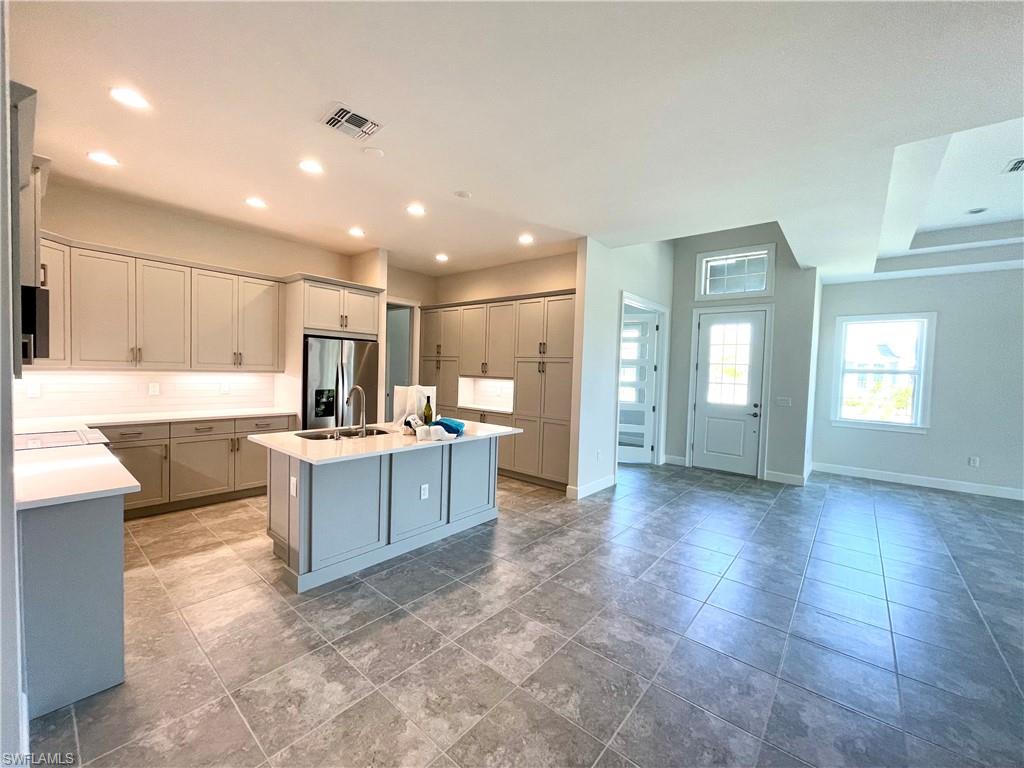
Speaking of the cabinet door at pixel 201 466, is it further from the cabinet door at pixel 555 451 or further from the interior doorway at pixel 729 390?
the interior doorway at pixel 729 390

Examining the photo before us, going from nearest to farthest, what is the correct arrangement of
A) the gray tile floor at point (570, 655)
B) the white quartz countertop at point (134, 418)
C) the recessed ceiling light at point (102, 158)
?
the gray tile floor at point (570, 655)
the recessed ceiling light at point (102, 158)
the white quartz countertop at point (134, 418)

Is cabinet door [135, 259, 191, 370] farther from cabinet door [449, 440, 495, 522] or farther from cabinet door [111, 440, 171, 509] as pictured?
cabinet door [449, 440, 495, 522]

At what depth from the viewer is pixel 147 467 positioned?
3.63 meters

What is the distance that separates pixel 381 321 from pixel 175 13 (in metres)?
3.63

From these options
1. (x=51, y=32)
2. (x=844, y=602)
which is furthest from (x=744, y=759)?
(x=51, y=32)

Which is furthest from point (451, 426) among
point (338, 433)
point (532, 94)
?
point (532, 94)

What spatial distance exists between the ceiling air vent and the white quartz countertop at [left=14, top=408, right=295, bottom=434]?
3.01 m

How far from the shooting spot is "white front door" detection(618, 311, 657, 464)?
21.1 feet

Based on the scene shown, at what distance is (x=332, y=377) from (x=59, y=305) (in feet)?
7.19

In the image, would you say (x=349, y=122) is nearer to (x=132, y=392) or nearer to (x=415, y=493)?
(x=415, y=493)

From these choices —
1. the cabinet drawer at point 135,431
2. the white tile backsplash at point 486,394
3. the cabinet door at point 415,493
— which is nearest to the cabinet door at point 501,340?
the white tile backsplash at point 486,394

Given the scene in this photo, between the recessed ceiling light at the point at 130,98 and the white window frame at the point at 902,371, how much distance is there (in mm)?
7785

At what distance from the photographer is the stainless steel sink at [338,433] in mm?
3152

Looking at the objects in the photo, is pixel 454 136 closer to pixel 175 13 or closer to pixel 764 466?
pixel 175 13
